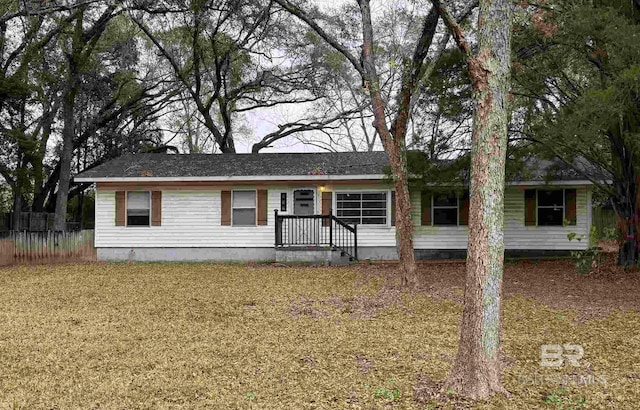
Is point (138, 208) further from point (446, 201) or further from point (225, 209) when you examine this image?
point (446, 201)

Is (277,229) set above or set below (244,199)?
below

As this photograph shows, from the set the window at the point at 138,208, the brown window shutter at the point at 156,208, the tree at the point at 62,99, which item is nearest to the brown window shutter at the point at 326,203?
the brown window shutter at the point at 156,208

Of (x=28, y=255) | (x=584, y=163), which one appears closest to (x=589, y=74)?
(x=584, y=163)

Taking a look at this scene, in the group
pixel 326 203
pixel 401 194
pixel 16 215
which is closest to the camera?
pixel 401 194

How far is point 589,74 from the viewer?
41.0 ft

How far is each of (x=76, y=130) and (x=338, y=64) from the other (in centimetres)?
1186

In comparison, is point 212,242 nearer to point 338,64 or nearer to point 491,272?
point 338,64

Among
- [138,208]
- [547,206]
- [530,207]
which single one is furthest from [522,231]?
[138,208]

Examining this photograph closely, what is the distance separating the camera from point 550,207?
54.6 ft

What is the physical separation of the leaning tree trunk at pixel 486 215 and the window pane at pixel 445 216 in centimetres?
1296

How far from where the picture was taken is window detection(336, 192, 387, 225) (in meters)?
17.0

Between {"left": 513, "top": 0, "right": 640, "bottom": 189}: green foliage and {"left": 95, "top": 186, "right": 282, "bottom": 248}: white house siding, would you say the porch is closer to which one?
{"left": 95, "top": 186, "right": 282, "bottom": 248}: white house siding

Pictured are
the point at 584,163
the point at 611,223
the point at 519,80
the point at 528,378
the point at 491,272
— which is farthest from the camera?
the point at 611,223

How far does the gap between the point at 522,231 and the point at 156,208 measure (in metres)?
11.5
